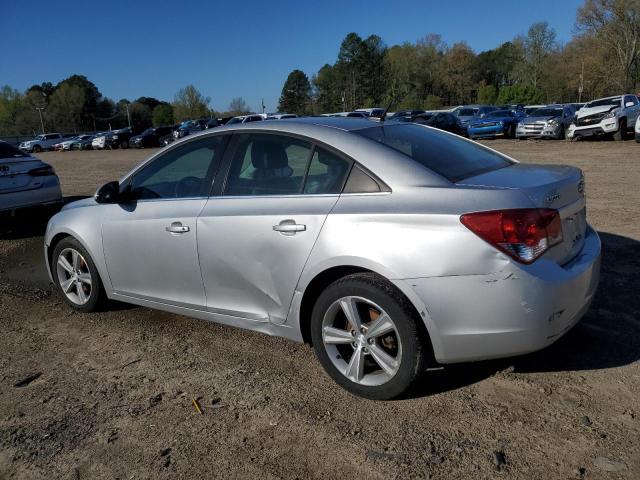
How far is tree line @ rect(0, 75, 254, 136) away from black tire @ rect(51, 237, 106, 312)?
306 ft

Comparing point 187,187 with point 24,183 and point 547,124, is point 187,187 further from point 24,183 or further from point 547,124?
point 547,124

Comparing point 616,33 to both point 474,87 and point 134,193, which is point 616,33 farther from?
point 134,193

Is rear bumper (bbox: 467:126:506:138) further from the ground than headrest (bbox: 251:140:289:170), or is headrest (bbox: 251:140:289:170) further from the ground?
headrest (bbox: 251:140:289:170)

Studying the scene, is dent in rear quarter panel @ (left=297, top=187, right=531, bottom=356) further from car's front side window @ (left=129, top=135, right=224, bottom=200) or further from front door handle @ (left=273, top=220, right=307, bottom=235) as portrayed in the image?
car's front side window @ (left=129, top=135, right=224, bottom=200)

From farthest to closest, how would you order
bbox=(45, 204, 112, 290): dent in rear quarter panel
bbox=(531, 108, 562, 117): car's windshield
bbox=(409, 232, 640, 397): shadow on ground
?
bbox=(531, 108, 562, 117): car's windshield, bbox=(45, 204, 112, 290): dent in rear quarter panel, bbox=(409, 232, 640, 397): shadow on ground

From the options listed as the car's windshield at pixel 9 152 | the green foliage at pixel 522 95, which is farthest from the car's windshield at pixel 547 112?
the green foliage at pixel 522 95

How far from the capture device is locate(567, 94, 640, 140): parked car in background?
69.6 ft

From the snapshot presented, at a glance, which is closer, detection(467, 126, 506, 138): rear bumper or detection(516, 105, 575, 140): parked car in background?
detection(516, 105, 575, 140): parked car in background

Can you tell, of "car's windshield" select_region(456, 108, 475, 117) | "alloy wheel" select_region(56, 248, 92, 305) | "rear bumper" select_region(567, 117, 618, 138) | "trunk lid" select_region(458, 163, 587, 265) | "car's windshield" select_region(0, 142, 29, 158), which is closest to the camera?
"trunk lid" select_region(458, 163, 587, 265)

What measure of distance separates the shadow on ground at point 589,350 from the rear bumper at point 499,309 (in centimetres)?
52

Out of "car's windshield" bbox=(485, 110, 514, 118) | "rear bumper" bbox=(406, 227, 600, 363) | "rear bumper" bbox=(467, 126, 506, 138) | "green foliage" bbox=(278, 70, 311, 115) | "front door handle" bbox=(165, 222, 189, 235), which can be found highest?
"green foliage" bbox=(278, 70, 311, 115)

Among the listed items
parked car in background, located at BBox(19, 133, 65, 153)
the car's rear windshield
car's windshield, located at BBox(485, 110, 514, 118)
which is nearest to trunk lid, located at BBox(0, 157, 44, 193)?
the car's rear windshield

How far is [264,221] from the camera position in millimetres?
3395

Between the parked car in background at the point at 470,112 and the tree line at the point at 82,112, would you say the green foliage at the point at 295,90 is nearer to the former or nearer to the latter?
the tree line at the point at 82,112
